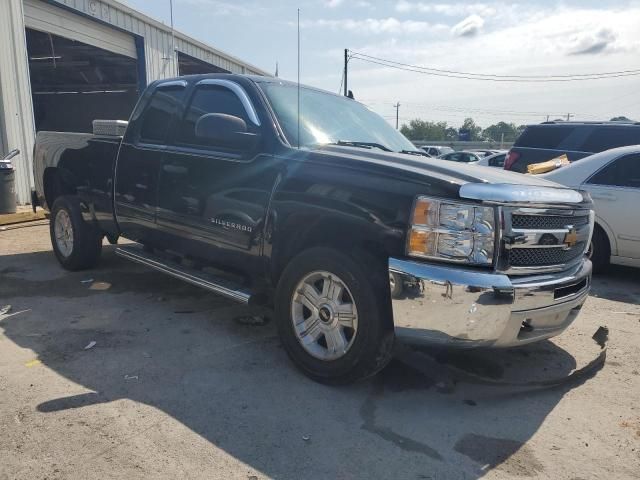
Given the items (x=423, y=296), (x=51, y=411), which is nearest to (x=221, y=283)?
(x=51, y=411)

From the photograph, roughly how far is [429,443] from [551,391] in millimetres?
1145

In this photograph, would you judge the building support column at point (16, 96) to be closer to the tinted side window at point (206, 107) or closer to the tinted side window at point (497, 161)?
the tinted side window at point (206, 107)

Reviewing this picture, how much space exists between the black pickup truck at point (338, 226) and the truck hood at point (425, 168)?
0.06ft

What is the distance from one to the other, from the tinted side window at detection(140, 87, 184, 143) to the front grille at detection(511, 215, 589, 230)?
122 inches

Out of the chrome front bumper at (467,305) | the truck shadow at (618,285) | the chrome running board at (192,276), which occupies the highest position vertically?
the chrome front bumper at (467,305)

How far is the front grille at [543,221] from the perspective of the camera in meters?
3.13

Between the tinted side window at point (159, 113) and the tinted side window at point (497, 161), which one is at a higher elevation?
the tinted side window at point (159, 113)

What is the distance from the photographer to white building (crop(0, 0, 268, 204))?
10422 mm

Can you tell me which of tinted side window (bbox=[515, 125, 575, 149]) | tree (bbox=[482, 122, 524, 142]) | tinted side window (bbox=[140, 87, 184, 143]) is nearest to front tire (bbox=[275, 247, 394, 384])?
tinted side window (bbox=[140, 87, 184, 143])

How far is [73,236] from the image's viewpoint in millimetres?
5965

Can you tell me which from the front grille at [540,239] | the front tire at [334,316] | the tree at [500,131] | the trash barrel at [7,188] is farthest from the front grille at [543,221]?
the tree at [500,131]

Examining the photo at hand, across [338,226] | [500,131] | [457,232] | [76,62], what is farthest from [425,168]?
[500,131]

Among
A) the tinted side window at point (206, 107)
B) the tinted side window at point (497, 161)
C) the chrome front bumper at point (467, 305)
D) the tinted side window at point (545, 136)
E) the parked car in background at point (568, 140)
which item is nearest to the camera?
the chrome front bumper at point (467, 305)

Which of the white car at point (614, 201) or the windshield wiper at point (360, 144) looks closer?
the windshield wiper at point (360, 144)
